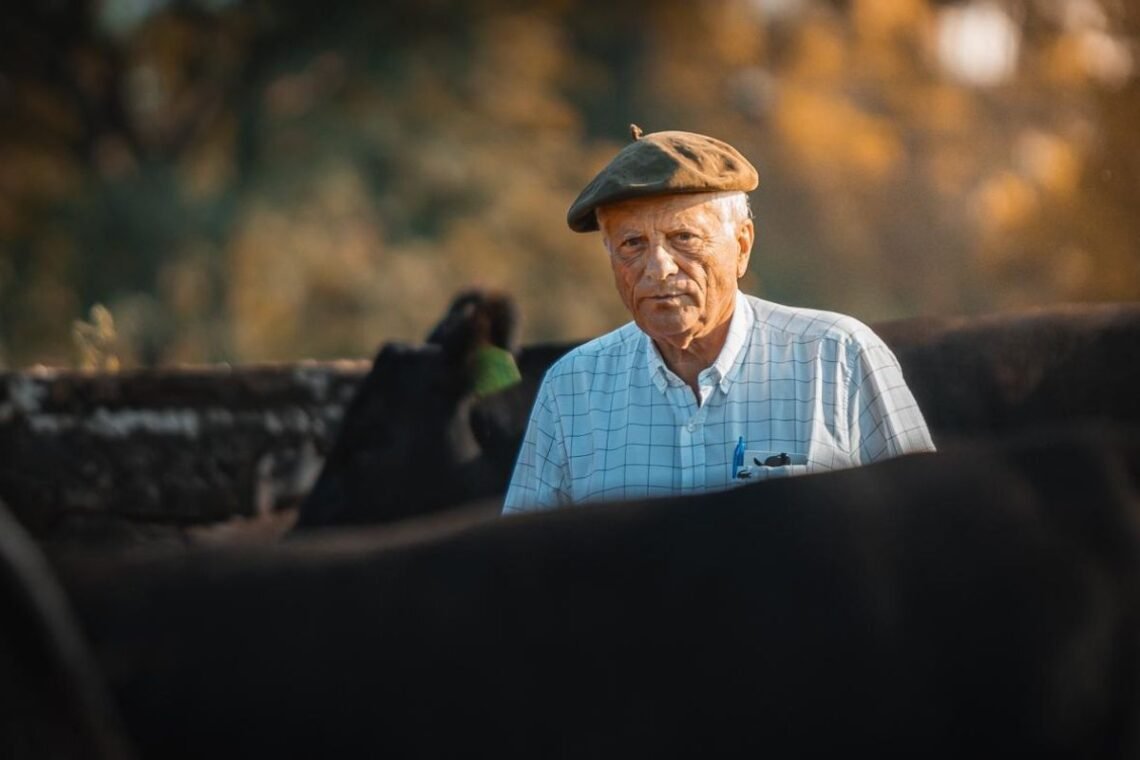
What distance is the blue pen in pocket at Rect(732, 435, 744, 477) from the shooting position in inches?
88.4

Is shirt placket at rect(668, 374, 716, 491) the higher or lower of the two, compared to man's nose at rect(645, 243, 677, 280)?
lower

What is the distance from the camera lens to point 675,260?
7.97ft

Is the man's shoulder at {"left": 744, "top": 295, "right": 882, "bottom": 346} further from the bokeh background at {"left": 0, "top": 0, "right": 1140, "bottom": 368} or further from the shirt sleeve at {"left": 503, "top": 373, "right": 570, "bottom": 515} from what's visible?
the bokeh background at {"left": 0, "top": 0, "right": 1140, "bottom": 368}

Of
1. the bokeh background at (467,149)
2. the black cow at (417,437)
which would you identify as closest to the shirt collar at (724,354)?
the black cow at (417,437)

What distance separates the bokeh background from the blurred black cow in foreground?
9.98 meters

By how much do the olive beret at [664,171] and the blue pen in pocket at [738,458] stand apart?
40 centimetres

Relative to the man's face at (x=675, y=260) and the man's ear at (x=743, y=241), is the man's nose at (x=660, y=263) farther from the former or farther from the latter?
the man's ear at (x=743, y=241)

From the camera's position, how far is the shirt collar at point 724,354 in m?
2.40

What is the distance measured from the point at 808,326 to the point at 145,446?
8.78 feet

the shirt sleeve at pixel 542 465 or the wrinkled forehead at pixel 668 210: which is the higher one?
the wrinkled forehead at pixel 668 210

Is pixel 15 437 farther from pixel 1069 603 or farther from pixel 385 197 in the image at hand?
pixel 385 197

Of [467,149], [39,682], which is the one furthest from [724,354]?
[467,149]

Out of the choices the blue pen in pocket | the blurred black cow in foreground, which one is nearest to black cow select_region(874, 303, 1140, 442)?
the blurred black cow in foreground

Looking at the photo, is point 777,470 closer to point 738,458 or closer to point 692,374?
point 738,458
